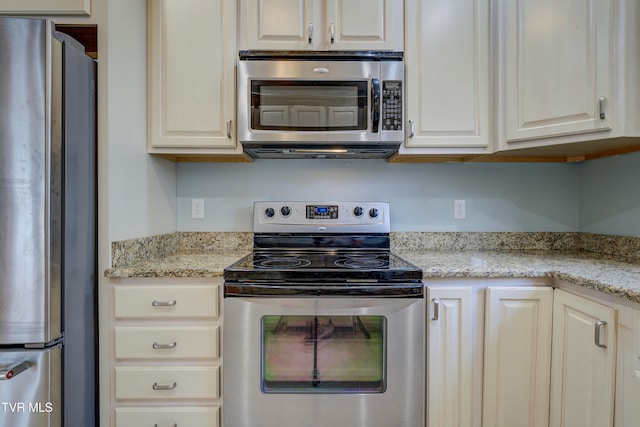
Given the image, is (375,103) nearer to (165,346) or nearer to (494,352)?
(494,352)

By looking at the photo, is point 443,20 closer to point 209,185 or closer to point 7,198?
point 209,185

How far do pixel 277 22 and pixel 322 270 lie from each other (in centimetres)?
119

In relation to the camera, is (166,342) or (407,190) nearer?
(166,342)

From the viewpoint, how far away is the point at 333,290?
135cm

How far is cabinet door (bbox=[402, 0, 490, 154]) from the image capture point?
164cm

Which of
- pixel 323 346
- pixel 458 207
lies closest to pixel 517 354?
pixel 323 346

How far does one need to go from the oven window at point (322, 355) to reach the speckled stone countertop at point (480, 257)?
34 centimetres

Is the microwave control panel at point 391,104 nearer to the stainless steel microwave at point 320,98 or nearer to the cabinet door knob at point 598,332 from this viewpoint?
the stainless steel microwave at point 320,98

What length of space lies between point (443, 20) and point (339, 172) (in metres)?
0.91

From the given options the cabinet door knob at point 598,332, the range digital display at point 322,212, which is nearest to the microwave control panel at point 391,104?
the range digital display at point 322,212

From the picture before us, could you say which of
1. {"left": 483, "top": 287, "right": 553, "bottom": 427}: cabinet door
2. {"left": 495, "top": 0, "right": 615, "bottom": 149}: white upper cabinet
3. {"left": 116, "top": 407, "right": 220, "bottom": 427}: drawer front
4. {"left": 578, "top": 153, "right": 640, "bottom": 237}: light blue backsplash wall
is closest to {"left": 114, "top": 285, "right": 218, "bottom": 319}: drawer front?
{"left": 116, "top": 407, "right": 220, "bottom": 427}: drawer front

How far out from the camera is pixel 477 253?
1831 millimetres

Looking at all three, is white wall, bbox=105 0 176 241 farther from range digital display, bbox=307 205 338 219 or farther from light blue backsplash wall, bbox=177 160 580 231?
range digital display, bbox=307 205 338 219

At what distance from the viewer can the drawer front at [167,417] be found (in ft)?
4.49
